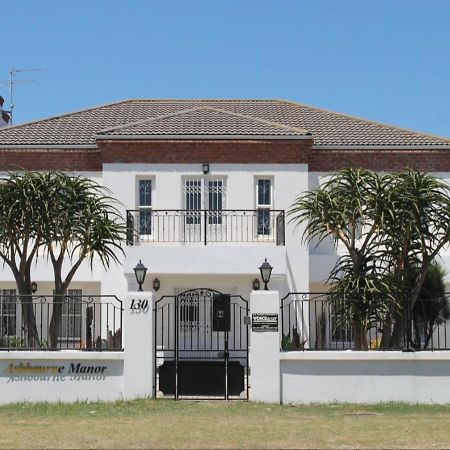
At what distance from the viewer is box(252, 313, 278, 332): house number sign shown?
1661 cm

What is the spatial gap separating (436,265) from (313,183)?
172 inches

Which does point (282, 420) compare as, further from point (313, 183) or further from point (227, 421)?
point (313, 183)

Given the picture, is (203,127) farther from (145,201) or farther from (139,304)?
(139,304)

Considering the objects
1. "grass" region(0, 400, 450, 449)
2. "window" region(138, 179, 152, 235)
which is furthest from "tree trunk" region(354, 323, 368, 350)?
"window" region(138, 179, 152, 235)

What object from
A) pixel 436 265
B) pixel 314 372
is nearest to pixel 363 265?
pixel 314 372

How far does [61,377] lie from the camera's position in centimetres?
1672

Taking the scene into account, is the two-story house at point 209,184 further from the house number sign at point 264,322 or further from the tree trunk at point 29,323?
the house number sign at point 264,322

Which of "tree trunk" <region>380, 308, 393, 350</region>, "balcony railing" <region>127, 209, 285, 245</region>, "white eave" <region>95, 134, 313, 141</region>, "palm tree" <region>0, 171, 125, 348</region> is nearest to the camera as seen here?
"tree trunk" <region>380, 308, 393, 350</region>

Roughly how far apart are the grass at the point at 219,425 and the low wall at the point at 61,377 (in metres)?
0.31

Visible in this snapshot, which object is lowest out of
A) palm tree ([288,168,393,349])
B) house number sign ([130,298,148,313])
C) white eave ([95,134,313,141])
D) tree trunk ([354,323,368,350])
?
tree trunk ([354,323,368,350])

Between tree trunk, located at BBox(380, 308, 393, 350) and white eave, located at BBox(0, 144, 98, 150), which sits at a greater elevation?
white eave, located at BBox(0, 144, 98, 150)

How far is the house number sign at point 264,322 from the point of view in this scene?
54.5ft

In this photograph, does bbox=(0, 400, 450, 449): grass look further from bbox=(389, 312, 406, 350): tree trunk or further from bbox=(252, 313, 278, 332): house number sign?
bbox=(389, 312, 406, 350): tree trunk

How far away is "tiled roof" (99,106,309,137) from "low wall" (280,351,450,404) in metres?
8.94
